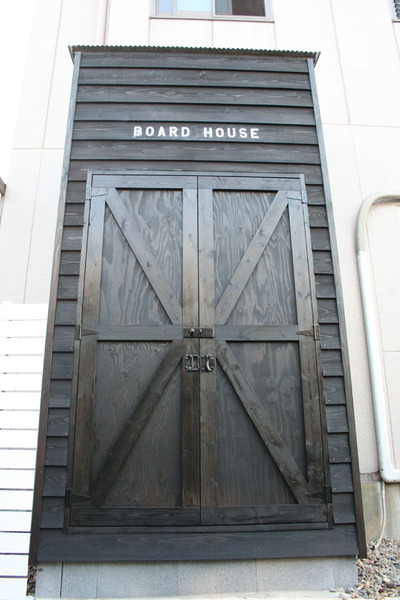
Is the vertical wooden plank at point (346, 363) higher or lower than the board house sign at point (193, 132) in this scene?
lower

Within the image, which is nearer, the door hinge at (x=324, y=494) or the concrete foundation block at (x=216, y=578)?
the concrete foundation block at (x=216, y=578)

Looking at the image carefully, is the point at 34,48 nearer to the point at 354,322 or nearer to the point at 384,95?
the point at 384,95

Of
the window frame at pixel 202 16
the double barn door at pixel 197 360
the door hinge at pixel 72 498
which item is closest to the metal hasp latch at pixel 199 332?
the double barn door at pixel 197 360

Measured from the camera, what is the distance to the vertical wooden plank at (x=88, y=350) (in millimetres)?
2871

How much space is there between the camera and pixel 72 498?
2.82 metres

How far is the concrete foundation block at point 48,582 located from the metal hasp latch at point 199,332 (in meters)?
1.89

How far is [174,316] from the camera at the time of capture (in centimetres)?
318

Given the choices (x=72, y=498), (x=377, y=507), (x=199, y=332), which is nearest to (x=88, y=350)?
(x=199, y=332)

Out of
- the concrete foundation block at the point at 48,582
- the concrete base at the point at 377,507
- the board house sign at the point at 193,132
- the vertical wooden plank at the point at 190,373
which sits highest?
the board house sign at the point at 193,132

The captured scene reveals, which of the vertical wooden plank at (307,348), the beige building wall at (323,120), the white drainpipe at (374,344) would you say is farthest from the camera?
the beige building wall at (323,120)

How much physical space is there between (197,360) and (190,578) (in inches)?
60.2

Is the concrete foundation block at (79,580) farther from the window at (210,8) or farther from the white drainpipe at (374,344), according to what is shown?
the window at (210,8)

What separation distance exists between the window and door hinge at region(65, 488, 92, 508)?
5.61 metres

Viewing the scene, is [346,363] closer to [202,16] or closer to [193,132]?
[193,132]
